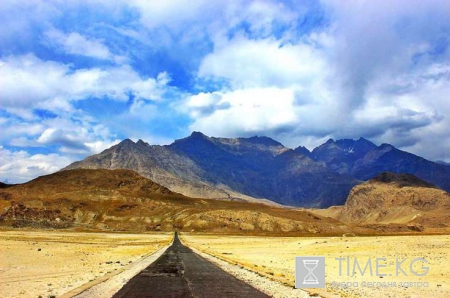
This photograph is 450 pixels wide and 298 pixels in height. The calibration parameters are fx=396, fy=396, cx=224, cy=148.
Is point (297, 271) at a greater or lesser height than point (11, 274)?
greater

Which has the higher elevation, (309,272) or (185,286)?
(309,272)

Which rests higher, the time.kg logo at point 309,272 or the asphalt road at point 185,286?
the time.kg logo at point 309,272

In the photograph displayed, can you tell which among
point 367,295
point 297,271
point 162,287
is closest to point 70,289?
point 162,287

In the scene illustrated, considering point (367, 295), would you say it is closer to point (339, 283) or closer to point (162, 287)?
point (339, 283)

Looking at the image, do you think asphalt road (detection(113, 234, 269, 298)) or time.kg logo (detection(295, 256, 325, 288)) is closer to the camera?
asphalt road (detection(113, 234, 269, 298))

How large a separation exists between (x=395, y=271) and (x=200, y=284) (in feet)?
Result: 48.2

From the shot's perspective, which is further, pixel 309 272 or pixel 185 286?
pixel 185 286

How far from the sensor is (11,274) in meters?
28.1

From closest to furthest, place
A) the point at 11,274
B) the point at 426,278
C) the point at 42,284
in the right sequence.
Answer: the point at 42,284 → the point at 426,278 → the point at 11,274

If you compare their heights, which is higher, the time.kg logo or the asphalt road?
the time.kg logo

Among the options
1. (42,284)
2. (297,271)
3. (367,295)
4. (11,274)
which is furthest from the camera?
(11,274)

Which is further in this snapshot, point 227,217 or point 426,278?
point 227,217

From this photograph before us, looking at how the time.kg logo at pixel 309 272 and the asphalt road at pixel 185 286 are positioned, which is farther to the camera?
the time.kg logo at pixel 309 272

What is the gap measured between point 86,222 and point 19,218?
29897 mm
